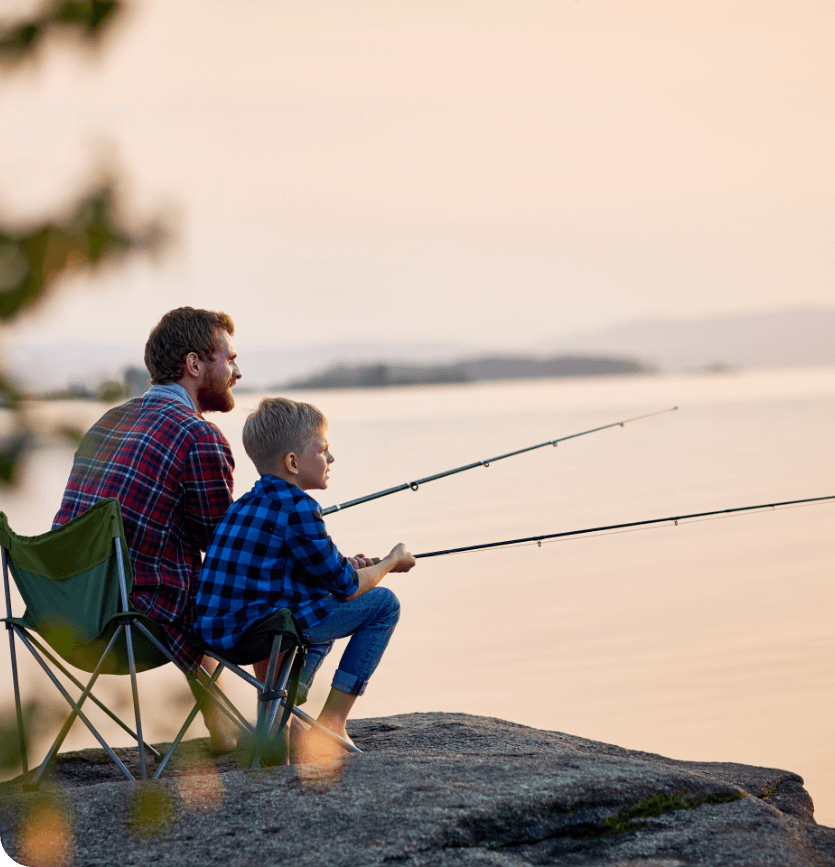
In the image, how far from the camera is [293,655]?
9.05 feet

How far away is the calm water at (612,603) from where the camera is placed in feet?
16.2

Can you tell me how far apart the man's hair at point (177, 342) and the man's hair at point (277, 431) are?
1.31 ft

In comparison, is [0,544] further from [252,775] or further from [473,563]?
[473,563]

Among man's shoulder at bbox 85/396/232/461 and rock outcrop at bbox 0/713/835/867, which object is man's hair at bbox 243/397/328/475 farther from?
rock outcrop at bbox 0/713/835/867

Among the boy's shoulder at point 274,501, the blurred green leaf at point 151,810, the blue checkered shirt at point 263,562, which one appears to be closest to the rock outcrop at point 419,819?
the blurred green leaf at point 151,810

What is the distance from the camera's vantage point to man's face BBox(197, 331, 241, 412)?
129 inches

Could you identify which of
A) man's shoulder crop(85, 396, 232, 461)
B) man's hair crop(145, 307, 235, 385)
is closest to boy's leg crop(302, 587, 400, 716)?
man's shoulder crop(85, 396, 232, 461)

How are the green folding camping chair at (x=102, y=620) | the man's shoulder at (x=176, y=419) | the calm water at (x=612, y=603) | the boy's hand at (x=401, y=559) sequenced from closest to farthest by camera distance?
the green folding camping chair at (x=102, y=620), the man's shoulder at (x=176, y=419), the boy's hand at (x=401, y=559), the calm water at (x=612, y=603)

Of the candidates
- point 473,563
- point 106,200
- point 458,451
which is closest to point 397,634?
point 473,563

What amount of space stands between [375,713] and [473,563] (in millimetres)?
4230

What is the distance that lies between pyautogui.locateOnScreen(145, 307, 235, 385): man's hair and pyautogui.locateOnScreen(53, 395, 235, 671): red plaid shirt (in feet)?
0.45

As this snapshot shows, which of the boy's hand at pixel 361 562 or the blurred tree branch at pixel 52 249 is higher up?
the blurred tree branch at pixel 52 249

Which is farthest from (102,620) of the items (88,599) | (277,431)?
(277,431)

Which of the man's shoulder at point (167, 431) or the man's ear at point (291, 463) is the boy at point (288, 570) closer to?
the man's ear at point (291, 463)
